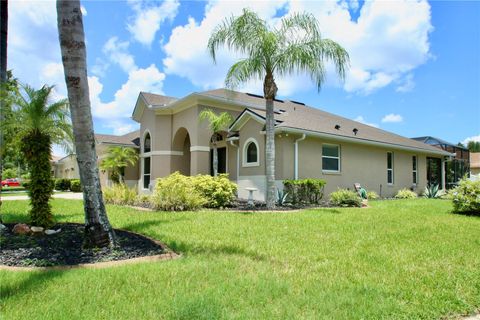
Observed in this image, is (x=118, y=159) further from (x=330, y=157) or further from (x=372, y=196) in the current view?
(x=372, y=196)

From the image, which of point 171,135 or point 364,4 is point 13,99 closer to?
point 364,4

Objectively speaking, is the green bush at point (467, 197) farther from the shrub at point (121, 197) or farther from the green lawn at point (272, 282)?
the shrub at point (121, 197)

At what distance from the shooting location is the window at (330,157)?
1791 centimetres

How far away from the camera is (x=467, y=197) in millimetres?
12477

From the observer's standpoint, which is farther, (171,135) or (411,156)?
(411,156)

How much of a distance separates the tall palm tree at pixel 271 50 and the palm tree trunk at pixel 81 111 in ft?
24.5

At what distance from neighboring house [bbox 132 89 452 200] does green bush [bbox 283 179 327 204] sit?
68 centimetres

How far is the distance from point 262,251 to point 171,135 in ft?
53.2

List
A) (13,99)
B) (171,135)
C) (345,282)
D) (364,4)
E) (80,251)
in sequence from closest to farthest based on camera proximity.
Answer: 1. (345,282)
2. (80,251)
3. (13,99)
4. (364,4)
5. (171,135)

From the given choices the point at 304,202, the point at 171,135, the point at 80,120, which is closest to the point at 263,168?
the point at 304,202

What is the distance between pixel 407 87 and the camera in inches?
757

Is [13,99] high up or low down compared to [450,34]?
down

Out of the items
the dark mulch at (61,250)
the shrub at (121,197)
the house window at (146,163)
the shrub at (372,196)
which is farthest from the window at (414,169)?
the dark mulch at (61,250)

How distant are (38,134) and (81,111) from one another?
222 cm
